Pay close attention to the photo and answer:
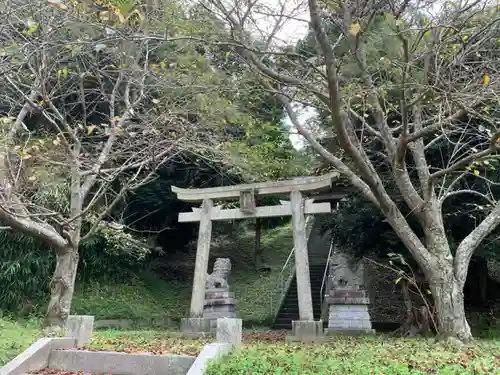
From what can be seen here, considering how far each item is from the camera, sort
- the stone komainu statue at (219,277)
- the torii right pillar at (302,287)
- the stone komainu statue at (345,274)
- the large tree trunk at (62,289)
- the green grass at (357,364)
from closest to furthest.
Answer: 1. the green grass at (357,364)
2. the large tree trunk at (62,289)
3. the torii right pillar at (302,287)
4. the stone komainu statue at (345,274)
5. the stone komainu statue at (219,277)

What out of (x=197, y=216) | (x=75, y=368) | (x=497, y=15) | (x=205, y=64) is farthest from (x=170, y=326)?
(x=497, y=15)

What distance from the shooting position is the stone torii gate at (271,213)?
888cm

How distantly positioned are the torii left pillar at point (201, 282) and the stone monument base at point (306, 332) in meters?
1.94

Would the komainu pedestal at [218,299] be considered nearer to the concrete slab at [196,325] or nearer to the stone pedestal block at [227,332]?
the concrete slab at [196,325]

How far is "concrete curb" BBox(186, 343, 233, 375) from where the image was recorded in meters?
4.07

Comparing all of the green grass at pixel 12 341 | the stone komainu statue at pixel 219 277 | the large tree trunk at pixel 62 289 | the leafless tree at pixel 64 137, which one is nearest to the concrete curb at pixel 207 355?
the green grass at pixel 12 341

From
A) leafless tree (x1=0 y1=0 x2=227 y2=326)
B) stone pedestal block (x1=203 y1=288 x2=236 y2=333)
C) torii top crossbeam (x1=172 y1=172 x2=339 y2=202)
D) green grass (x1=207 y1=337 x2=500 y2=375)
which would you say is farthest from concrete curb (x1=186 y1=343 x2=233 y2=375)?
stone pedestal block (x1=203 y1=288 x2=236 y2=333)

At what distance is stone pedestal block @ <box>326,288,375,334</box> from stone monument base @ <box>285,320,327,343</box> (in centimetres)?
80

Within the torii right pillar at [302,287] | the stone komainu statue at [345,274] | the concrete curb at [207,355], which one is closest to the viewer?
the concrete curb at [207,355]

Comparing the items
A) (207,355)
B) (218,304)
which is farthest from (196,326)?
(207,355)

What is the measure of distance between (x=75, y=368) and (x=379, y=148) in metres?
8.28

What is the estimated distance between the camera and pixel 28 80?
7.33m

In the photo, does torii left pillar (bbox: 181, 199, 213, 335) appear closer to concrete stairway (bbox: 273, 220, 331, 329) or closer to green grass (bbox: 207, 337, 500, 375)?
concrete stairway (bbox: 273, 220, 331, 329)

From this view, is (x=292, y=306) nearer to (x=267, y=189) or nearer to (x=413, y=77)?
(x=267, y=189)
